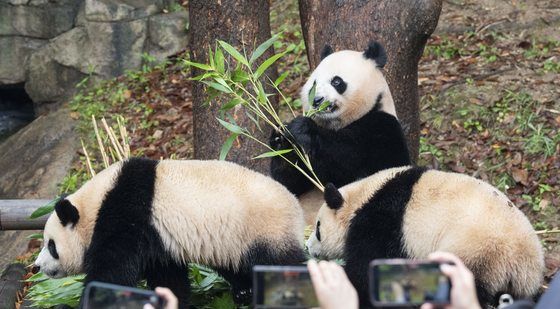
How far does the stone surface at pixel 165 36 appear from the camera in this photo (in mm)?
10344

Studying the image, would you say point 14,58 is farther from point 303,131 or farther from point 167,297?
point 167,297

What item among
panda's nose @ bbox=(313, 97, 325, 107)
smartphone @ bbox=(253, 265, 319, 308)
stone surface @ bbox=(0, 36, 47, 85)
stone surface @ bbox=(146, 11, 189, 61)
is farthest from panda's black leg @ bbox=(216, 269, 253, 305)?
stone surface @ bbox=(0, 36, 47, 85)

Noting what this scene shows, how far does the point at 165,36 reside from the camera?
10.3m

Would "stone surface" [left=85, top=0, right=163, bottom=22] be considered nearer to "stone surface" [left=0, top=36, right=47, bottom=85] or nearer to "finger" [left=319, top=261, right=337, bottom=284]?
"stone surface" [left=0, top=36, right=47, bottom=85]

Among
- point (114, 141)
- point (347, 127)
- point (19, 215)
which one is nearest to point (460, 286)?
point (347, 127)

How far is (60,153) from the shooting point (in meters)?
9.35

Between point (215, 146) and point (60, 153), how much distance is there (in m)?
4.11

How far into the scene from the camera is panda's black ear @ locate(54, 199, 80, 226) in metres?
3.81

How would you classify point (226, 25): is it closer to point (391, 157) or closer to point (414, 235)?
point (391, 157)

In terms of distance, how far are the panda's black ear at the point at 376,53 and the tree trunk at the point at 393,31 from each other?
522mm

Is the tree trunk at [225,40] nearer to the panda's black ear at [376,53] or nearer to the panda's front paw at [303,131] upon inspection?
the panda's front paw at [303,131]

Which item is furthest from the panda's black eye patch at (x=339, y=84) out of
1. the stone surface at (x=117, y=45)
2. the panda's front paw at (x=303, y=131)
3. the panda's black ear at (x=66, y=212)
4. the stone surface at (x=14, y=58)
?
the stone surface at (x=14, y=58)

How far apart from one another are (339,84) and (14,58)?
7.21m

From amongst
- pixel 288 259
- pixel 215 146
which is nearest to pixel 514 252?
pixel 288 259
